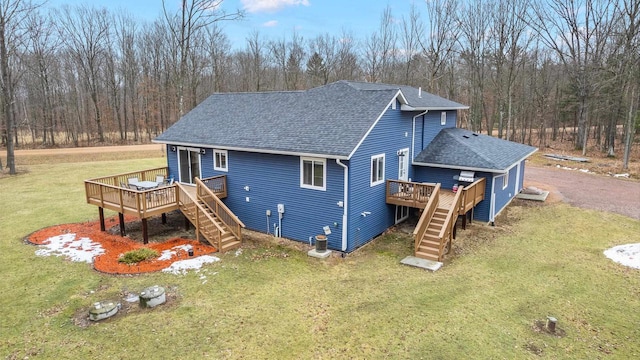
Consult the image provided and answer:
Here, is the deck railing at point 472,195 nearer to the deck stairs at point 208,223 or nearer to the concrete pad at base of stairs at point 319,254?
the concrete pad at base of stairs at point 319,254

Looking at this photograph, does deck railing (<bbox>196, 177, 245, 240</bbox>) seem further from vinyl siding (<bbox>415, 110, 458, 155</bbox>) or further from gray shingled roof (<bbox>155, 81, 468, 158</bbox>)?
vinyl siding (<bbox>415, 110, 458, 155</bbox>)

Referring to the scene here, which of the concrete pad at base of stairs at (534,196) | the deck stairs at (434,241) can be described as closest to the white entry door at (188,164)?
the deck stairs at (434,241)

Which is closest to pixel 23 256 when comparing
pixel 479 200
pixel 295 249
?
pixel 295 249

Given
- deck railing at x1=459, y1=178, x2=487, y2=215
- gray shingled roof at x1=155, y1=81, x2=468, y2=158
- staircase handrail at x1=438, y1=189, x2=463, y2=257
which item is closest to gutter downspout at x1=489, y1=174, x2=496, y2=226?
deck railing at x1=459, y1=178, x2=487, y2=215

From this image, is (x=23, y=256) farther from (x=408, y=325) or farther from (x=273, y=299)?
(x=408, y=325)

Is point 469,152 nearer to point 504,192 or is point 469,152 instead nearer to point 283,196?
point 504,192

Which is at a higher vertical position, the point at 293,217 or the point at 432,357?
the point at 293,217
